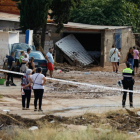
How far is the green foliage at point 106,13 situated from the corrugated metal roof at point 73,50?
24.6 ft

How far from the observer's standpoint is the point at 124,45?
3334 centimetres

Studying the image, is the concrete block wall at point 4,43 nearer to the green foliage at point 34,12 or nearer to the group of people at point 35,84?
the green foliage at point 34,12

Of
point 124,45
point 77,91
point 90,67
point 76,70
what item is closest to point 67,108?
point 77,91

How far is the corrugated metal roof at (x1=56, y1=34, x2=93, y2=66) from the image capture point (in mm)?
30078

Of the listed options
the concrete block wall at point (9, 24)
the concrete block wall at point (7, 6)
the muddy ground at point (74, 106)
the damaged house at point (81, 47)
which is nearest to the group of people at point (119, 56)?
the muddy ground at point (74, 106)

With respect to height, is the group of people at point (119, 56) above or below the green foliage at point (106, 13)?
below

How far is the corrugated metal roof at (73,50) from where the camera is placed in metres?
30.1

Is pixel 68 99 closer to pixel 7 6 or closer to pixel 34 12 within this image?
pixel 34 12

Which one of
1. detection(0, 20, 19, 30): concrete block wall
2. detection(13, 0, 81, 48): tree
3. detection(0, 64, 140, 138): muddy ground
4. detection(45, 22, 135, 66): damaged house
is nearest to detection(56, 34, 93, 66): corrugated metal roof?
detection(45, 22, 135, 66): damaged house

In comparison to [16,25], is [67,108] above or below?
below

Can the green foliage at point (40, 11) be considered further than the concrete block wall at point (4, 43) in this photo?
Yes

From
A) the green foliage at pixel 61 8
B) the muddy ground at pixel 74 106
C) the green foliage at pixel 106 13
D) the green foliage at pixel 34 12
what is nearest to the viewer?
the muddy ground at pixel 74 106

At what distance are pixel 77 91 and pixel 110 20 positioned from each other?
2124 cm

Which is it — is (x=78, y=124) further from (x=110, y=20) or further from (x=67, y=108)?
(x=110, y=20)
